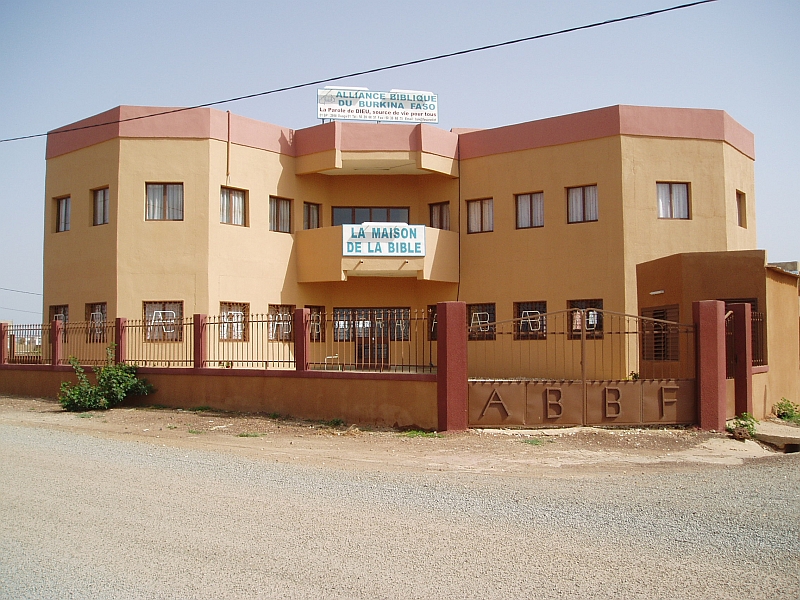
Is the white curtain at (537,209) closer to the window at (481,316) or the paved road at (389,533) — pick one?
the window at (481,316)

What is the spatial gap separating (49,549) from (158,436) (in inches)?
319

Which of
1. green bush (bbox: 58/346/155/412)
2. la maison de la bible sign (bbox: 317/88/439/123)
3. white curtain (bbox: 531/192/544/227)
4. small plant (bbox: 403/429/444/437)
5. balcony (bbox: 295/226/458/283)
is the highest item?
la maison de la bible sign (bbox: 317/88/439/123)

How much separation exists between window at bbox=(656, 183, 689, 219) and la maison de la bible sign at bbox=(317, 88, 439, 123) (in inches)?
301

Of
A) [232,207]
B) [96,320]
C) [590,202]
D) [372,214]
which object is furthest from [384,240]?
[96,320]

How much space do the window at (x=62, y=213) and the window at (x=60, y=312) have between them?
2467 millimetres

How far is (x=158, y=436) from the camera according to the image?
47.5 ft

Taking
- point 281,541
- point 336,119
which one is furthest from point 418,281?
point 281,541

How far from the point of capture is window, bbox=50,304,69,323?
24266 mm

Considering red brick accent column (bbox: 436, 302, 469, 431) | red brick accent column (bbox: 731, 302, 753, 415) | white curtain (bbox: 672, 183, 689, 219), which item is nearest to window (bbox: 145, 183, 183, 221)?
red brick accent column (bbox: 436, 302, 469, 431)

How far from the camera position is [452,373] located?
13.5 meters

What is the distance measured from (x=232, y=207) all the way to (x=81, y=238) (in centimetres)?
472

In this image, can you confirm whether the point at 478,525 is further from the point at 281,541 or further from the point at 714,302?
the point at 714,302

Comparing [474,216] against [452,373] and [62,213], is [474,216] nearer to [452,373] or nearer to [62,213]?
[452,373]

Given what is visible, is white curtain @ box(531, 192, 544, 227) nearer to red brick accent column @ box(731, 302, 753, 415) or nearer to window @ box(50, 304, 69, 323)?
red brick accent column @ box(731, 302, 753, 415)
